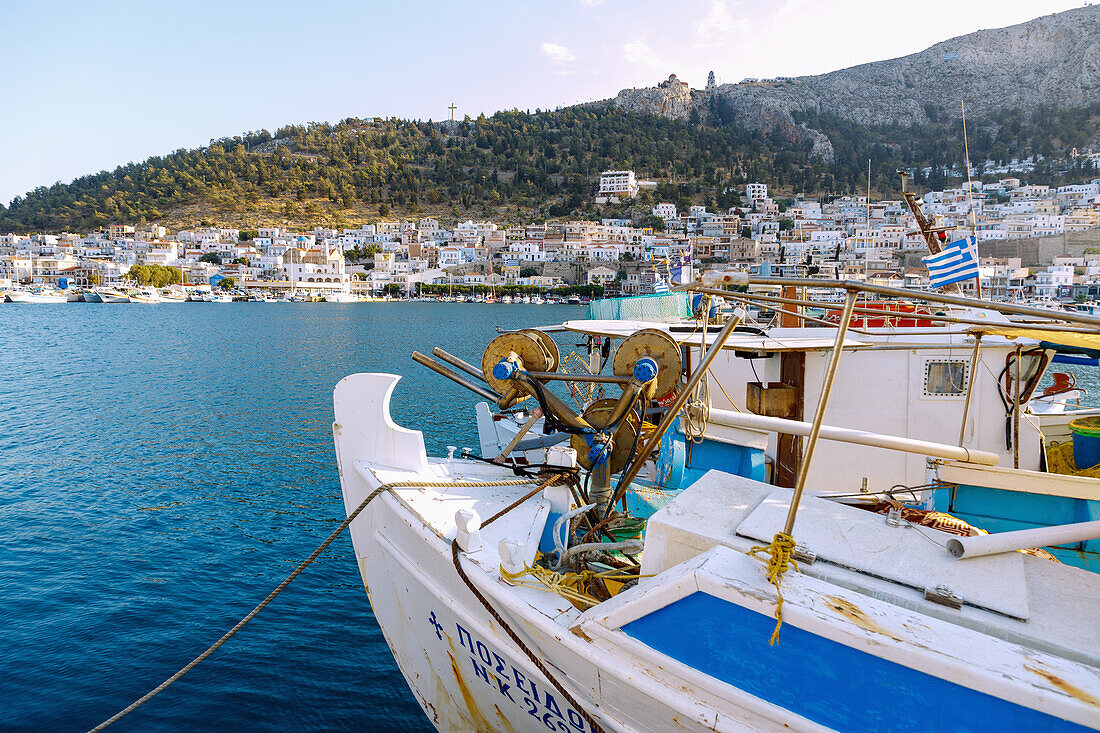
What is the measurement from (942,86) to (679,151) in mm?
86608

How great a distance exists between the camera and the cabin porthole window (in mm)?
7246

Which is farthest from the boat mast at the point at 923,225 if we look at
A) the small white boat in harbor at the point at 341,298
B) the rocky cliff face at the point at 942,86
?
the rocky cliff face at the point at 942,86

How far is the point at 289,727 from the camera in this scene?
6.25 m

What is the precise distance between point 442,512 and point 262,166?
19755cm

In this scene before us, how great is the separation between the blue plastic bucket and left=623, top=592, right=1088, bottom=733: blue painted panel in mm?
7469

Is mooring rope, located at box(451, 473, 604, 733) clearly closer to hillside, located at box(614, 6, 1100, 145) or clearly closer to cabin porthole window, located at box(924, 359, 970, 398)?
cabin porthole window, located at box(924, 359, 970, 398)

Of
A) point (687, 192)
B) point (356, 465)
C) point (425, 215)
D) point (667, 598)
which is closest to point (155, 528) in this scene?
point (356, 465)

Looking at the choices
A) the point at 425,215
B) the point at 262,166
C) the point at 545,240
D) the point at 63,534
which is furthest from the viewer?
the point at 262,166

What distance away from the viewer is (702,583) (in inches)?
113

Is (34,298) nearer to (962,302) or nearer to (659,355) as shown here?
(659,355)

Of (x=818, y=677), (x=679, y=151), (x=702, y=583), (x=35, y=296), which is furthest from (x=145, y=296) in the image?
(x=679, y=151)

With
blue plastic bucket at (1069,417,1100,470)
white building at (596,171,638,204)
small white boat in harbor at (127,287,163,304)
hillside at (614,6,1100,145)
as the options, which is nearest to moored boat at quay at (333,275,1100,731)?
blue plastic bucket at (1069,417,1100,470)

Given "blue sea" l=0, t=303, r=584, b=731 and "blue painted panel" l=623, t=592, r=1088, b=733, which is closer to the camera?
"blue painted panel" l=623, t=592, r=1088, b=733

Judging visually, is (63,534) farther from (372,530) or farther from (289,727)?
(372,530)
